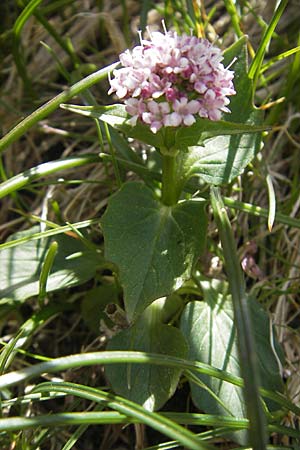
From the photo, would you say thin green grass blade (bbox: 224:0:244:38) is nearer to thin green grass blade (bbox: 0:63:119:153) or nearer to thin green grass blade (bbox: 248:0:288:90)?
thin green grass blade (bbox: 248:0:288:90)

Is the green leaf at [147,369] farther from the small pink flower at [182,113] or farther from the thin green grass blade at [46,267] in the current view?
the small pink flower at [182,113]

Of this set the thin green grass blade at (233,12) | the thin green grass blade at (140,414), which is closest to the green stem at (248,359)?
the thin green grass blade at (140,414)

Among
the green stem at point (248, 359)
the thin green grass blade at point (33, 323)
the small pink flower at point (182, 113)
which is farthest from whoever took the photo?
the thin green grass blade at point (33, 323)

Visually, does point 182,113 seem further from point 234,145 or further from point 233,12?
point 233,12

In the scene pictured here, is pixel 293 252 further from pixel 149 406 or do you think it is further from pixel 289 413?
pixel 149 406

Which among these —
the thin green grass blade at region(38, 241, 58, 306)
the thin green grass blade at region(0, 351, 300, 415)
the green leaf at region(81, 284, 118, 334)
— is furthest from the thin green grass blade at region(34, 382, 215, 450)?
the green leaf at region(81, 284, 118, 334)

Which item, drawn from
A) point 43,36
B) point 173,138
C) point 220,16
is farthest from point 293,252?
point 43,36
